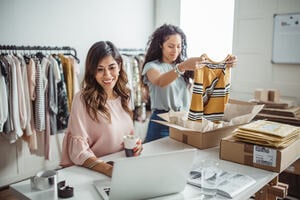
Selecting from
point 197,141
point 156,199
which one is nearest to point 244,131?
point 197,141

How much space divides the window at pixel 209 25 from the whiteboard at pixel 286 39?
22.3 inches

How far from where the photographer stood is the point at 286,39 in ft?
11.1

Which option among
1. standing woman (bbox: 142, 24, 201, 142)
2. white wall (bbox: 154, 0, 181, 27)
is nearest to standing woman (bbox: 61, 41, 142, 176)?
standing woman (bbox: 142, 24, 201, 142)

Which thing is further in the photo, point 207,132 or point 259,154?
point 207,132

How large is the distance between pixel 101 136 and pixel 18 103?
1.60 meters

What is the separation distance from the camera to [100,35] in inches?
157

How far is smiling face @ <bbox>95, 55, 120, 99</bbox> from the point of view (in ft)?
5.79

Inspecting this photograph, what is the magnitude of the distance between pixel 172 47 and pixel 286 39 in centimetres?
158

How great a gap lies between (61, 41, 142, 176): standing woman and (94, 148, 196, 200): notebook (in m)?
0.39

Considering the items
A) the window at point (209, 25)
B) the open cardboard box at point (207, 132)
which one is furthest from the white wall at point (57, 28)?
the open cardboard box at point (207, 132)

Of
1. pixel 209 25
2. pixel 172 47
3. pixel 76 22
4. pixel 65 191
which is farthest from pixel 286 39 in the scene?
pixel 65 191

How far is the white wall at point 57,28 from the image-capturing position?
322cm

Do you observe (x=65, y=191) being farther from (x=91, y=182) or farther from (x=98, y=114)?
(x=98, y=114)

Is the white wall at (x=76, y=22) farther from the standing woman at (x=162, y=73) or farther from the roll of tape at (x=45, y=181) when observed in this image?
the roll of tape at (x=45, y=181)
